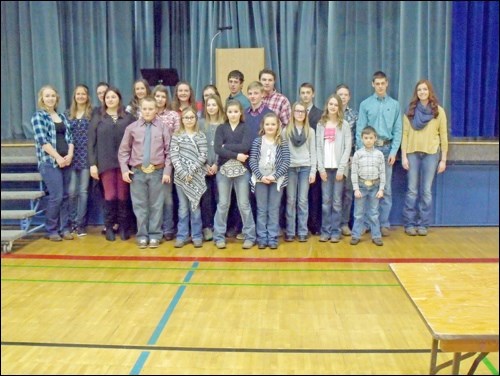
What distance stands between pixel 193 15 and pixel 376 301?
14.7 ft

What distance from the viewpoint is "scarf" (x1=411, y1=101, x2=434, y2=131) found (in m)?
5.64

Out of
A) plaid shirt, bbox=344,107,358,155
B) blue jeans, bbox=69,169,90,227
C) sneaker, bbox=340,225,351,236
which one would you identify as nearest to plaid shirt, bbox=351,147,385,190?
plaid shirt, bbox=344,107,358,155

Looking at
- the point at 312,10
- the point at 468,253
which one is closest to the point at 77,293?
the point at 468,253

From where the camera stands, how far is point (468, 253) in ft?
17.2

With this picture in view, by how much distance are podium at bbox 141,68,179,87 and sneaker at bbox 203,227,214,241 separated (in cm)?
157

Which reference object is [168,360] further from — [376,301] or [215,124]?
[215,124]

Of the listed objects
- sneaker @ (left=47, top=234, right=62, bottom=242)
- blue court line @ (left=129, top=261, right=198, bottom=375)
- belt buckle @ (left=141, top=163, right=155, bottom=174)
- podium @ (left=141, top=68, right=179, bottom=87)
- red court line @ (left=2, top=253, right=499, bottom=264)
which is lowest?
blue court line @ (left=129, top=261, right=198, bottom=375)

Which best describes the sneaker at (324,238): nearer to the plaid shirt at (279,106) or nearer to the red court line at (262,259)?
the red court line at (262,259)

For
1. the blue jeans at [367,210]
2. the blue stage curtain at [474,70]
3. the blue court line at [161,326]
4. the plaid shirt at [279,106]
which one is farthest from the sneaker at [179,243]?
the blue stage curtain at [474,70]

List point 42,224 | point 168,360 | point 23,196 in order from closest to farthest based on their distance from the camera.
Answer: point 168,360 < point 23,196 < point 42,224

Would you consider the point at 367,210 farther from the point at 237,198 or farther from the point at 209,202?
the point at 209,202

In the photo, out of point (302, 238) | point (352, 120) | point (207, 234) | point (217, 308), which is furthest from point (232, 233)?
point (217, 308)

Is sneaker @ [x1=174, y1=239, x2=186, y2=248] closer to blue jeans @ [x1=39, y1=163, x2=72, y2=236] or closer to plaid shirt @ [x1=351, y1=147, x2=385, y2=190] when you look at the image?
blue jeans @ [x1=39, y1=163, x2=72, y2=236]

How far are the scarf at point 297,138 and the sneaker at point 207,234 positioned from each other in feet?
3.67
